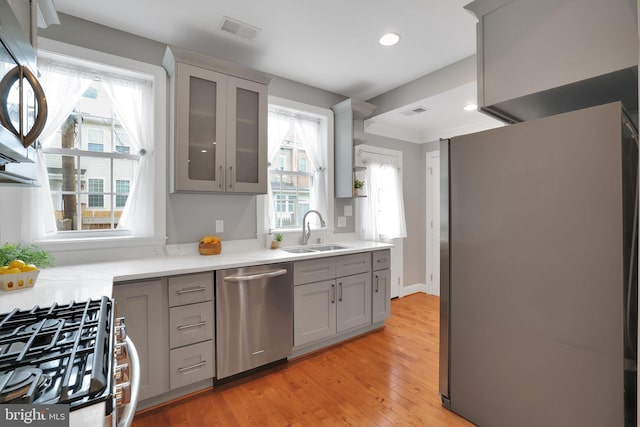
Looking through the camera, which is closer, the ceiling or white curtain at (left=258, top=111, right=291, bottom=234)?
the ceiling

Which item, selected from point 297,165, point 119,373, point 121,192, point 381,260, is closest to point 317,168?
point 297,165

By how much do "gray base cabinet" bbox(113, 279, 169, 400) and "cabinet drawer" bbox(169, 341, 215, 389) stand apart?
0.14ft

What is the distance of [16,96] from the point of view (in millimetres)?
771

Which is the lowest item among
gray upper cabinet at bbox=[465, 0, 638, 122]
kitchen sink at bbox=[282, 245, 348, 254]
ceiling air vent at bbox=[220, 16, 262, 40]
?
kitchen sink at bbox=[282, 245, 348, 254]

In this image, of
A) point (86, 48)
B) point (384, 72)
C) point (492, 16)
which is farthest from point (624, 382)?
point (86, 48)

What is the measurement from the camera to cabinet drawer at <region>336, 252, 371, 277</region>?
282cm

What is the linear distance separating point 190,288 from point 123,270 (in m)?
0.42

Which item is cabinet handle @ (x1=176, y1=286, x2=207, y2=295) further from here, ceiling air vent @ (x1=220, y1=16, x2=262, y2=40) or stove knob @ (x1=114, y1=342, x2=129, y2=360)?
ceiling air vent @ (x1=220, y1=16, x2=262, y2=40)

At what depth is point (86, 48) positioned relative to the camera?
84.2 inches

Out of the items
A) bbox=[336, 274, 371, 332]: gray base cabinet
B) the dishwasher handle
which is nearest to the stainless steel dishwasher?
the dishwasher handle

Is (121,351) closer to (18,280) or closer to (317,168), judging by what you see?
(18,280)

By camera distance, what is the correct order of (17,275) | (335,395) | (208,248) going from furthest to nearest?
(208,248) < (335,395) < (17,275)

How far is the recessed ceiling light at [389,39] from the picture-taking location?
239cm

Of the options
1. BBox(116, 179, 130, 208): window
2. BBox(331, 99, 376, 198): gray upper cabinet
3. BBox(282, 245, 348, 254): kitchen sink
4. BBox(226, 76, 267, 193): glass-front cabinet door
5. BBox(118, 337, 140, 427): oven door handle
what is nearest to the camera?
BBox(118, 337, 140, 427): oven door handle
